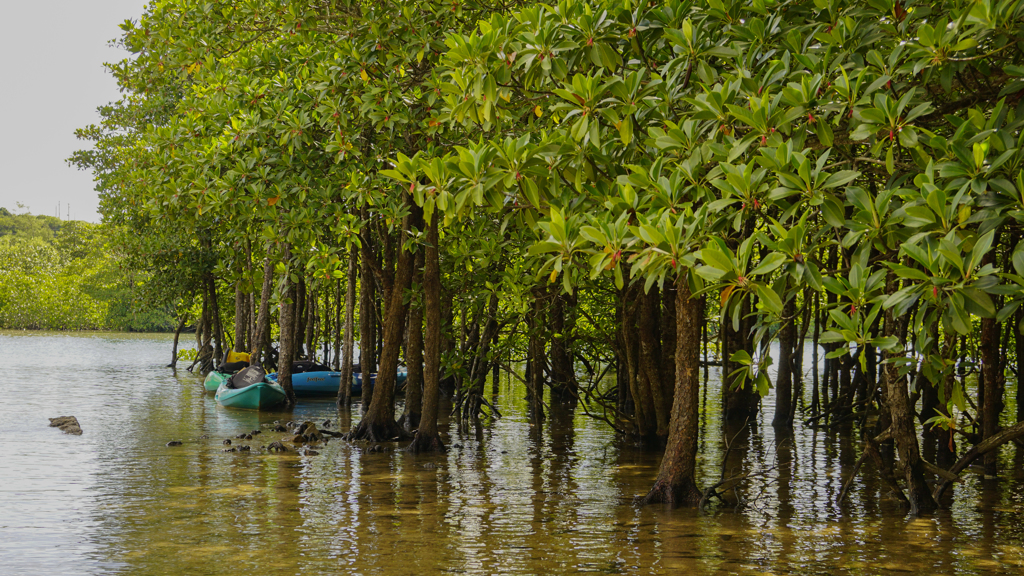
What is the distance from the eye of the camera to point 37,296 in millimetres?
57312

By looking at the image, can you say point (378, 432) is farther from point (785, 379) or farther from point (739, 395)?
point (785, 379)

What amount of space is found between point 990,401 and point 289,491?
22.9 ft

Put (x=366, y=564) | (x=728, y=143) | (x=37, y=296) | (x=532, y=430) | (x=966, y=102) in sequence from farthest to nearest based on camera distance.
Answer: (x=37, y=296), (x=532, y=430), (x=366, y=564), (x=966, y=102), (x=728, y=143)

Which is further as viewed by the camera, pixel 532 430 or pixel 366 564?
pixel 532 430

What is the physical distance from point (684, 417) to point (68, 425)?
10568 millimetres

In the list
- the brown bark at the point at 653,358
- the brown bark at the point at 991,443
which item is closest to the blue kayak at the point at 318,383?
the brown bark at the point at 653,358

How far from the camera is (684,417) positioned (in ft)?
22.6

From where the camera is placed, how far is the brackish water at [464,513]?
5742mm

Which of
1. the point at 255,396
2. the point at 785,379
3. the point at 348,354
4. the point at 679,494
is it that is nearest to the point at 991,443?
the point at 679,494

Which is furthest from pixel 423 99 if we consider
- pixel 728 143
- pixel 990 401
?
pixel 990 401

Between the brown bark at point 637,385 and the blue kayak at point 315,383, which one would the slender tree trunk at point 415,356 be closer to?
the brown bark at point 637,385

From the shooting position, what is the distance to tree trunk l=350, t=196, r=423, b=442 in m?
10.9

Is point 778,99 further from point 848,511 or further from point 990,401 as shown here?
point 990,401

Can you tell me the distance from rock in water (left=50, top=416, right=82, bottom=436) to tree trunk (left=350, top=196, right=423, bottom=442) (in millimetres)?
4643
